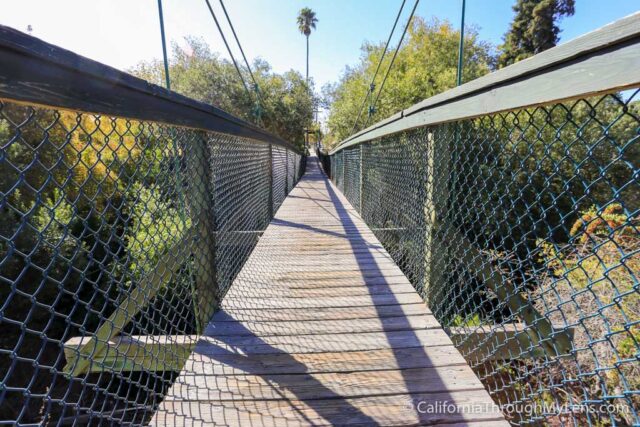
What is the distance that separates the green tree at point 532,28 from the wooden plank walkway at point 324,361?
20.5 m

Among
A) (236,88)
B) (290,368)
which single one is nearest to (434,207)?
(290,368)

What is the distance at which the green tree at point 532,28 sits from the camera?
17750 millimetres

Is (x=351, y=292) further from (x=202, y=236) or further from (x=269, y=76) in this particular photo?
(x=269, y=76)

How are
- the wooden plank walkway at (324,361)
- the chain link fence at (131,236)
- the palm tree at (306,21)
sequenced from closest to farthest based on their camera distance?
the chain link fence at (131,236) < the wooden plank walkway at (324,361) < the palm tree at (306,21)

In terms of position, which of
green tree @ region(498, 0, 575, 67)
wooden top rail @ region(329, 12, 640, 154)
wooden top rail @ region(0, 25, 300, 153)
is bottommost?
wooden top rail @ region(0, 25, 300, 153)

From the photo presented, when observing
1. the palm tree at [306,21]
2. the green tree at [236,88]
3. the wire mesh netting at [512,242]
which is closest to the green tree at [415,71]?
the green tree at [236,88]

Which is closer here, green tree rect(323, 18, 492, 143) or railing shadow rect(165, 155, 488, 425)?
railing shadow rect(165, 155, 488, 425)

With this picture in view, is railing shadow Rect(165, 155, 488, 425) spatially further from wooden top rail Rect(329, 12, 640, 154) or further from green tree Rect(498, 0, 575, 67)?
green tree Rect(498, 0, 575, 67)

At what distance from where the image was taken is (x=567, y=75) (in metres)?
0.82

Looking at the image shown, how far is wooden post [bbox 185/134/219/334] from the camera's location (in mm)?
1604

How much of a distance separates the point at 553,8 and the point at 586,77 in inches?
940

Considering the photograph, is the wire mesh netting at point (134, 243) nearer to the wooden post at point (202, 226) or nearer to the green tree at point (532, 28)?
the wooden post at point (202, 226)

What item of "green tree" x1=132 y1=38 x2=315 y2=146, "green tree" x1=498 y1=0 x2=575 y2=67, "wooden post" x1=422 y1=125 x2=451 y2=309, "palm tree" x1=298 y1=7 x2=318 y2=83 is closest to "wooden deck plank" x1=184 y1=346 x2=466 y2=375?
"wooden post" x1=422 y1=125 x2=451 y2=309

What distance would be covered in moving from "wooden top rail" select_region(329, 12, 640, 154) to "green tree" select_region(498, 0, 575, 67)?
20526mm
